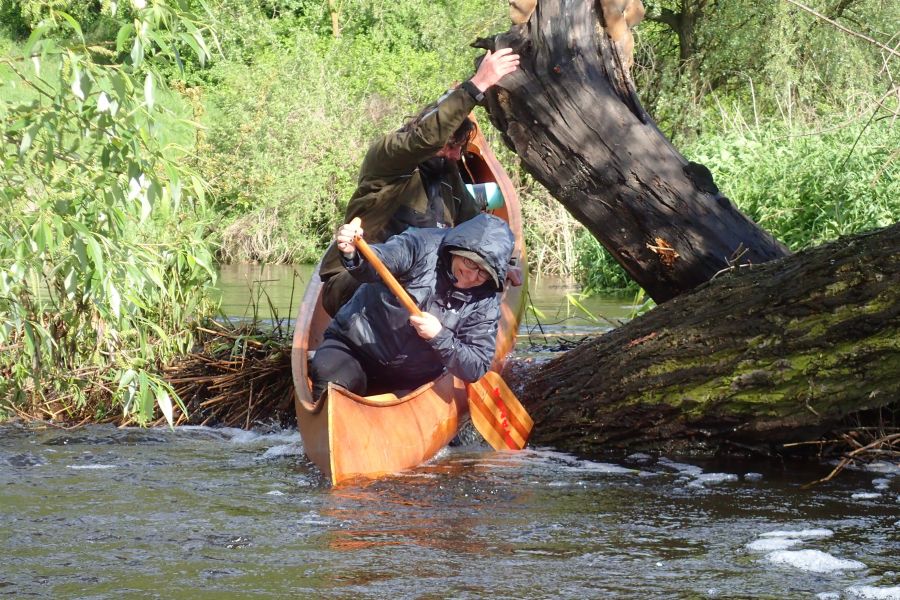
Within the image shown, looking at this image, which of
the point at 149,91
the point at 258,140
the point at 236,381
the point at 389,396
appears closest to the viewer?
the point at 149,91

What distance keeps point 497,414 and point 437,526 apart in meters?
1.52

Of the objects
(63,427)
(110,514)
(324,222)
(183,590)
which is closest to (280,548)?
(183,590)

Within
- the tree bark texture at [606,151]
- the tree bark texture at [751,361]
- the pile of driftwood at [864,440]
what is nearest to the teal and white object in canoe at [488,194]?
the tree bark texture at [606,151]

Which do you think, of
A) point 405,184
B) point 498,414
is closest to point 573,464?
point 498,414

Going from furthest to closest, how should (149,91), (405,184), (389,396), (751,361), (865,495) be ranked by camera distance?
(405,184) < (389,396) < (751,361) < (865,495) < (149,91)

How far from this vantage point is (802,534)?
14.2 ft

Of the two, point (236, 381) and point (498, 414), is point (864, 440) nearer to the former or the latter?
point (498, 414)

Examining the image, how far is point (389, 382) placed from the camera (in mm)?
5938

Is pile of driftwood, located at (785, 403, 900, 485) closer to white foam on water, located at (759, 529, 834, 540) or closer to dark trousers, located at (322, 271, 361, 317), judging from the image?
white foam on water, located at (759, 529, 834, 540)

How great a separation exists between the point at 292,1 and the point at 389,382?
27.9 metres

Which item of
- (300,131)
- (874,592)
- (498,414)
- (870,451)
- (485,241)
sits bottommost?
(874,592)

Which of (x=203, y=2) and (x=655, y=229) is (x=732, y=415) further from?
(x=203, y=2)

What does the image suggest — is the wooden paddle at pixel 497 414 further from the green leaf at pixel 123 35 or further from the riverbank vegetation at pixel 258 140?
the green leaf at pixel 123 35

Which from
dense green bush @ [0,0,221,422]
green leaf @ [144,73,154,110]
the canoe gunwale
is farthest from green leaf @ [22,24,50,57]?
the canoe gunwale
